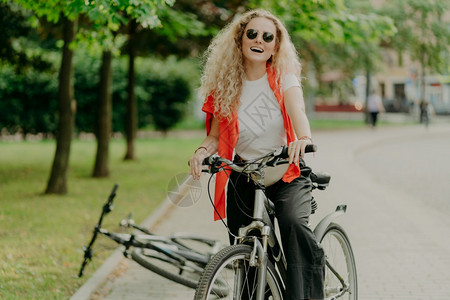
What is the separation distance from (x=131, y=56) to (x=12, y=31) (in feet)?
16.5

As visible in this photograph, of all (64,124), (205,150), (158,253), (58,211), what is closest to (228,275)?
(205,150)

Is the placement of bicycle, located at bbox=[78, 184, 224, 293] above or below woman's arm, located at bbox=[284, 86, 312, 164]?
below

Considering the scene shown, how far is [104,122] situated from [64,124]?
2.88 metres

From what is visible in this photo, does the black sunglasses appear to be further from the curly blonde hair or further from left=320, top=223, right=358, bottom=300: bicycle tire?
left=320, top=223, right=358, bottom=300: bicycle tire

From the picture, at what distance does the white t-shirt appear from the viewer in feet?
12.2

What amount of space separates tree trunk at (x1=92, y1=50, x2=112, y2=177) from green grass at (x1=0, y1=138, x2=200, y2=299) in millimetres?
281

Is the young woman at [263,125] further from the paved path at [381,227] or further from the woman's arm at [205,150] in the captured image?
the paved path at [381,227]

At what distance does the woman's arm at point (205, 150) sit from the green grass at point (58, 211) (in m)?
2.05

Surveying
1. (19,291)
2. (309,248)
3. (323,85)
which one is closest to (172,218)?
(19,291)

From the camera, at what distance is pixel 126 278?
596 centimetres

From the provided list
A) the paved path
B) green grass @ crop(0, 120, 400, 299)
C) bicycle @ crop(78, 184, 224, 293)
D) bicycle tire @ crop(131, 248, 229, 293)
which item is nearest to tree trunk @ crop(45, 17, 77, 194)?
green grass @ crop(0, 120, 400, 299)

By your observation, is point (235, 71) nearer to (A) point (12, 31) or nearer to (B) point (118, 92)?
(A) point (12, 31)

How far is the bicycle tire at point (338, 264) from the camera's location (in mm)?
4160

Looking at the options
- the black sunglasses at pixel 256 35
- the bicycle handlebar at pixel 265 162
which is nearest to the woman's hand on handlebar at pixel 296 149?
the bicycle handlebar at pixel 265 162
